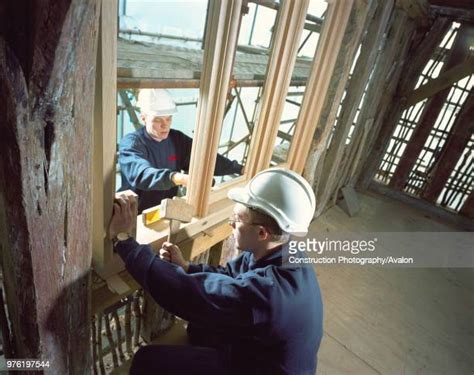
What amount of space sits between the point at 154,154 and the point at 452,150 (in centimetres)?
529

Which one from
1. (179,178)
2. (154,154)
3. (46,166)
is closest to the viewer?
(46,166)

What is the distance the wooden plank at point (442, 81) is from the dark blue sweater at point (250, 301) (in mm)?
5034

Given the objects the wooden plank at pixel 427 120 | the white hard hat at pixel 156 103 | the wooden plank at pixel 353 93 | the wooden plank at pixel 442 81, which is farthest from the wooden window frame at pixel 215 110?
the wooden plank at pixel 427 120

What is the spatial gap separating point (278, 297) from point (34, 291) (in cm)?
86

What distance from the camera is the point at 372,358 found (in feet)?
8.78

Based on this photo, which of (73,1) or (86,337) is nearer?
(73,1)

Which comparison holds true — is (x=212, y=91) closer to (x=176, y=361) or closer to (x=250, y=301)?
(x=250, y=301)

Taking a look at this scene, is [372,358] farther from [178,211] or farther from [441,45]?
[441,45]

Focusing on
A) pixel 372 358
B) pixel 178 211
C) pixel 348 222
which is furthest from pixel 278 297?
pixel 348 222

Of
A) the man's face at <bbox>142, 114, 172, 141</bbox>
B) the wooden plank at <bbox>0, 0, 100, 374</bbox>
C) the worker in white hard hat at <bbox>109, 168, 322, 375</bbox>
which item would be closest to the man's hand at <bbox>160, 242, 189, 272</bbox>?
the worker in white hard hat at <bbox>109, 168, 322, 375</bbox>

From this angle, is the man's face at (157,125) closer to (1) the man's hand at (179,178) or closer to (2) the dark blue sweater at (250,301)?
(1) the man's hand at (179,178)

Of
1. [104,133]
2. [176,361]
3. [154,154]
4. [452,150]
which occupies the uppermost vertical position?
[104,133]

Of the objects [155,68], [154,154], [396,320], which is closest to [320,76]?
[155,68]

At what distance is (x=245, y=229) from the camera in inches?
55.6
